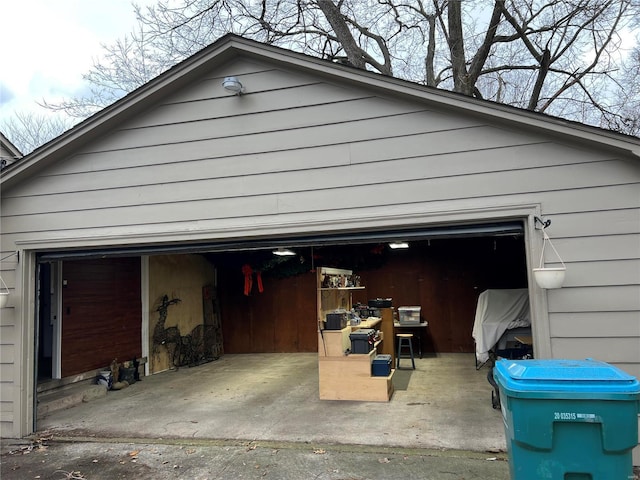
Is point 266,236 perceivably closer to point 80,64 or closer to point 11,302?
point 11,302

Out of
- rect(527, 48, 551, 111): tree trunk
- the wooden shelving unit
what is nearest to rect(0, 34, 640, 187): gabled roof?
the wooden shelving unit

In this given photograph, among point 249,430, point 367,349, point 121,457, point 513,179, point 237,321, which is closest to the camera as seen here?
point 513,179

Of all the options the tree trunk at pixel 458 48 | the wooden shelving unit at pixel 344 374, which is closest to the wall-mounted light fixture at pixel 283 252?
the wooden shelving unit at pixel 344 374

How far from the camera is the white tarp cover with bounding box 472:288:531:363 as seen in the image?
23.1 feet

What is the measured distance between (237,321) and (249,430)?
623 centimetres

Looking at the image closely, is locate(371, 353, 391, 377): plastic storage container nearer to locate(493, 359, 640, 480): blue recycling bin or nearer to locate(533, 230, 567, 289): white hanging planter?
locate(533, 230, 567, 289): white hanging planter

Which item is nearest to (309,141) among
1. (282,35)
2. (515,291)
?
(515,291)

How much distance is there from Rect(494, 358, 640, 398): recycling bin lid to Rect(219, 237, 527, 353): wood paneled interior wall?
7.44 meters

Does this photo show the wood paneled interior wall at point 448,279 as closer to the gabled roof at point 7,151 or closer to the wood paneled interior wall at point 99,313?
the wood paneled interior wall at point 99,313

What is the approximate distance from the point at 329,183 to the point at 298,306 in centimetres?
676

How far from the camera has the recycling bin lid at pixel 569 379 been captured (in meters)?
2.21

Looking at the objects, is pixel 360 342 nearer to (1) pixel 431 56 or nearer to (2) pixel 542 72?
(2) pixel 542 72

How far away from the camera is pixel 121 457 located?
4.19 metres

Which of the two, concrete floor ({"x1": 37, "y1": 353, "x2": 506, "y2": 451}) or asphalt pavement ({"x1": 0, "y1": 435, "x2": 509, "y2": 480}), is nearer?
asphalt pavement ({"x1": 0, "y1": 435, "x2": 509, "y2": 480})
